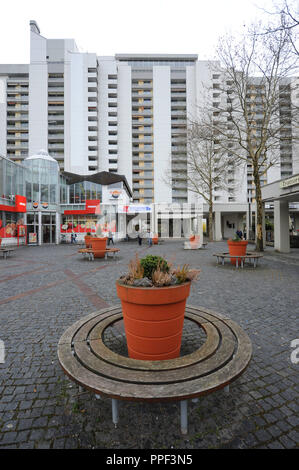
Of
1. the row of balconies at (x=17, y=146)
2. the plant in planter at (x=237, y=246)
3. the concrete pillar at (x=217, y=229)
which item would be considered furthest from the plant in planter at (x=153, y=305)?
the row of balconies at (x=17, y=146)

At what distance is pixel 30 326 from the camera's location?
345 cm

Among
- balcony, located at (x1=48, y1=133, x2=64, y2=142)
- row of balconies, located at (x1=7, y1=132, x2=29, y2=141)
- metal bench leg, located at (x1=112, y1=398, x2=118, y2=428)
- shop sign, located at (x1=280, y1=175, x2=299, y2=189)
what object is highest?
row of balconies, located at (x1=7, y1=132, x2=29, y2=141)

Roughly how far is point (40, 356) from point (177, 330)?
1.76 metres

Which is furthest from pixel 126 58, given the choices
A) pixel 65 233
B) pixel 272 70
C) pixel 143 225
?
pixel 272 70

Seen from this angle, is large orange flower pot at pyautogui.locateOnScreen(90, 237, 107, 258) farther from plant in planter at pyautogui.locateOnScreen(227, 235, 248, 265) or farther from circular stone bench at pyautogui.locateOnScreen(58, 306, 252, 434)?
circular stone bench at pyautogui.locateOnScreen(58, 306, 252, 434)

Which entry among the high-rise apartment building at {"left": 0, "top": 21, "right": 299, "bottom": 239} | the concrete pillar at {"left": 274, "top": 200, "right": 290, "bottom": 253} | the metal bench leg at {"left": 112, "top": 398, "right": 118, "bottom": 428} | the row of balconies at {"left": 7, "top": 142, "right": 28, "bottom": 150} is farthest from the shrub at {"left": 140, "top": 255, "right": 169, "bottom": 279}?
the row of balconies at {"left": 7, "top": 142, "right": 28, "bottom": 150}

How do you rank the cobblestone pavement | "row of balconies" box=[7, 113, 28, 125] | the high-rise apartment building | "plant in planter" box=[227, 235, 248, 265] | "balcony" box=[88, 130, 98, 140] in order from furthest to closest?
1. "row of balconies" box=[7, 113, 28, 125]
2. the high-rise apartment building
3. "balcony" box=[88, 130, 98, 140]
4. "plant in planter" box=[227, 235, 248, 265]
5. the cobblestone pavement

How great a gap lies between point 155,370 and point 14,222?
2654cm

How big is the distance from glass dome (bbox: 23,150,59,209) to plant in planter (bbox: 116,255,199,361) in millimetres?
27000

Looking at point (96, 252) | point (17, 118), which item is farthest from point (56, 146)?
point (96, 252)

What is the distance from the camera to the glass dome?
25.8 metres

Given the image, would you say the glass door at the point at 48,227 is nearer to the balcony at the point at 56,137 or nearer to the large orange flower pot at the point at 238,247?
the large orange flower pot at the point at 238,247

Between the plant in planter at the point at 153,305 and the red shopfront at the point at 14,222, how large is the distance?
23.6 meters

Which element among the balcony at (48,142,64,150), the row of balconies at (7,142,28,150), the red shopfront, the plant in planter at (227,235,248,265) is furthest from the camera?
the row of balconies at (7,142,28,150)
